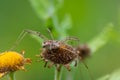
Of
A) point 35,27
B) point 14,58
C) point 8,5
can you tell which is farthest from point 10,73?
point 8,5

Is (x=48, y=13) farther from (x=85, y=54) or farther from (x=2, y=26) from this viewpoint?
(x=2, y=26)

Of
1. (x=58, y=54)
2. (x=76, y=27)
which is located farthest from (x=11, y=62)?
(x=76, y=27)

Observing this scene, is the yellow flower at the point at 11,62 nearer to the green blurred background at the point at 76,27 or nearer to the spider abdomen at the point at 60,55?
the spider abdomen at the point at 60,55

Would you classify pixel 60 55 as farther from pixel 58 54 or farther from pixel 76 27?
pixel 76 27

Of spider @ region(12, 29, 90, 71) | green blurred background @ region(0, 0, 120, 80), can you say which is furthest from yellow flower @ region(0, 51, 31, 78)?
green blurred background @ region(0, 0, 120, 80)

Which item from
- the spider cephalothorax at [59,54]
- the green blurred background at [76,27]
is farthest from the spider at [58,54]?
the green blurred background at [76,27]

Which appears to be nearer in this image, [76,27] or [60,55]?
[60,55]
